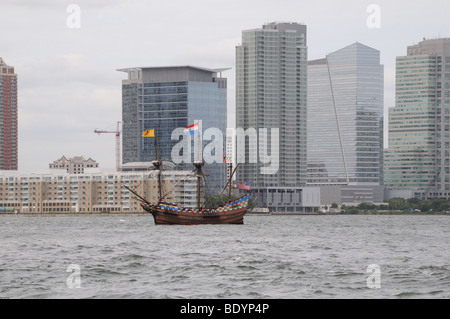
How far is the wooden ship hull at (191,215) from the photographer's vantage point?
16325 centimetres

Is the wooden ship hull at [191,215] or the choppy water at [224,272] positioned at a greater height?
the choppy water at [224,272]

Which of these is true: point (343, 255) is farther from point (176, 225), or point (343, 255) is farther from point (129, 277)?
point (176, 225)

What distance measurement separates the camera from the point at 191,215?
6491 inches

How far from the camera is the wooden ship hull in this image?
163250 mm

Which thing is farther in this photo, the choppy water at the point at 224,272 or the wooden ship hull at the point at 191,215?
the wooden ship hull at the point at 191,215
